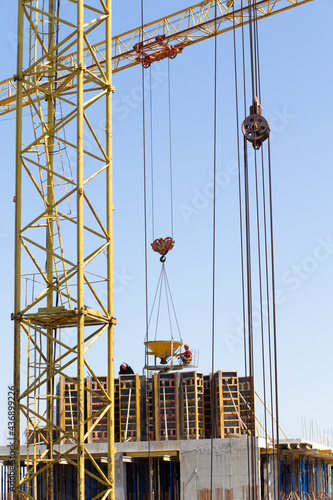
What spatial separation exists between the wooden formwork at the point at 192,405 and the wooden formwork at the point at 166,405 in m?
0.24

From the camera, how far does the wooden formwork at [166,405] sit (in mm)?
25984

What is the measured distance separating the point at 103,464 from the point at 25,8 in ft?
48.6

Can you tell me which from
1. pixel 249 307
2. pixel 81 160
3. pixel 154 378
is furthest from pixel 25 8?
pixel 154 378

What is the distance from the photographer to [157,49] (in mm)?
37062

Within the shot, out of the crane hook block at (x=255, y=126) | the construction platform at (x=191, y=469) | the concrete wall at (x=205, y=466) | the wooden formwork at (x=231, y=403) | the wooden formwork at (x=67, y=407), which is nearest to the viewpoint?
the crane hook block at (x=255, y=126)

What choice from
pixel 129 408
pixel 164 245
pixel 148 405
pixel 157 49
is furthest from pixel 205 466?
pixel 157 49

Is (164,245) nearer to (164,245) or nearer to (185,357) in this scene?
(164,245)

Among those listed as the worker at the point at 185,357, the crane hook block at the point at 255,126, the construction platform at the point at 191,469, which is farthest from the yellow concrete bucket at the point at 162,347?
the crane hook block at the point at 255,126

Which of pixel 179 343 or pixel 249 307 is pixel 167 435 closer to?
pixel 179 343

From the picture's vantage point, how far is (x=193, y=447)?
79.8ft

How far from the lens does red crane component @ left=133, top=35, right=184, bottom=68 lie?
3656cm

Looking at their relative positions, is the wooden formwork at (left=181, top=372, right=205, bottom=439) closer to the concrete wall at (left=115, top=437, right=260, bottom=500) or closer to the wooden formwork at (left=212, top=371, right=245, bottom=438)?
Result: the wooden formwork at (left=212, top=371, right=245, bottom=438)

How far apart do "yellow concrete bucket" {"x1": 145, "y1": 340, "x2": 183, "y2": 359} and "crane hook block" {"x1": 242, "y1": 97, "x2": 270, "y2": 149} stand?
1471 cm

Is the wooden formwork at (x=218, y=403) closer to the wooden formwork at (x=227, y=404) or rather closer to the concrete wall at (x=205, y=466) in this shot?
the wooden formwork at (x=227, y=404)
